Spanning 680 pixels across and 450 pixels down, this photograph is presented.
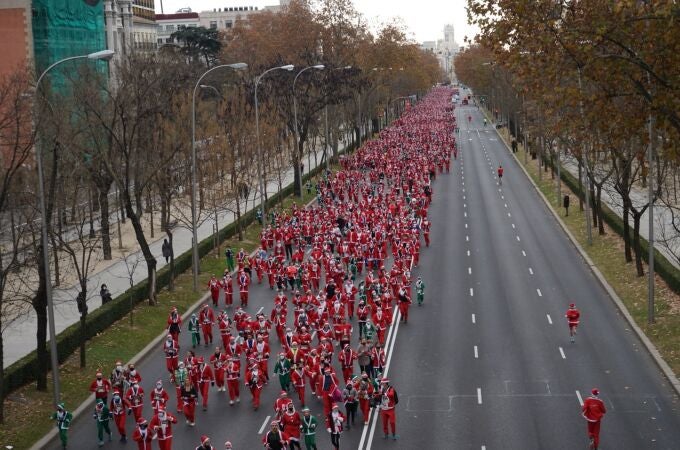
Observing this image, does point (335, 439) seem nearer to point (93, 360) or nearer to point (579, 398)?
point (579, 398)

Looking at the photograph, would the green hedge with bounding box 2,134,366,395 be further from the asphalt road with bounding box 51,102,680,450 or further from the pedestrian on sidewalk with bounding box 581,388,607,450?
the pedestrian on sidewalk with bounding box 581,388,607,450

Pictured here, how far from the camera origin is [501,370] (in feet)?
85.3

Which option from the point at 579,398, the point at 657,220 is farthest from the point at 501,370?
the point at 657,220

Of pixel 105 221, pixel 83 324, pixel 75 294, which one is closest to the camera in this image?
pixel 83 324

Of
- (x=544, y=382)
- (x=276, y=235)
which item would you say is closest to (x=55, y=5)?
(x=276, y=235)

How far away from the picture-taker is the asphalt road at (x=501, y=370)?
69.6ft

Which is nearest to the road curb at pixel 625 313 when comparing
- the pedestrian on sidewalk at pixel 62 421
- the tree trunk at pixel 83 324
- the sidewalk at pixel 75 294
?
the pedestrian on sidewalk at pixel 62 421

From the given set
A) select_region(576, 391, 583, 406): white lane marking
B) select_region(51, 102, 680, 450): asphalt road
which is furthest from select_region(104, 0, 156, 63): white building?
select_region(576, 391, 583, 406): white lane marking

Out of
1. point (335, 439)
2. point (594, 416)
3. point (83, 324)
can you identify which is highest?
point (83, 324)

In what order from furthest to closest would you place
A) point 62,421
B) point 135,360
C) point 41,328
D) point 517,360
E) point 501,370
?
point 135,360, point 517,360, point 501,370, point 41,328, point 62,421

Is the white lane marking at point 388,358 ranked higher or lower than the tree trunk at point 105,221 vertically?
lower

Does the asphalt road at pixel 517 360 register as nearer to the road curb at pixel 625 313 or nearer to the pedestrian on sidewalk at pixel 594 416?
the road curb at pixel 625 313

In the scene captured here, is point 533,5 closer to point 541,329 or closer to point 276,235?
point 541,329

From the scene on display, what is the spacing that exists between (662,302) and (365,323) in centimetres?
1051
